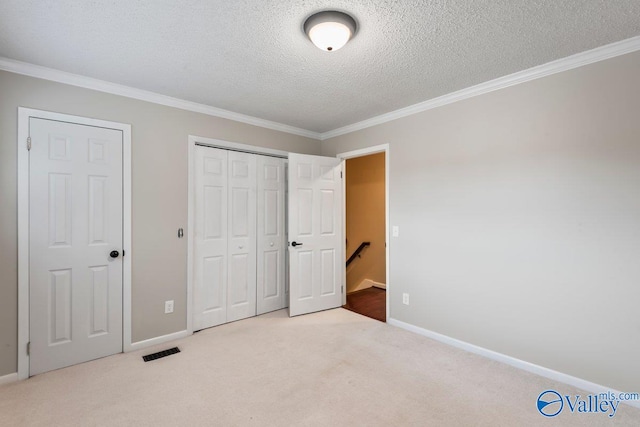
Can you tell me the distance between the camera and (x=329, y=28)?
1.69 m

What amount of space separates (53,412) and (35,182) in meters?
1.67

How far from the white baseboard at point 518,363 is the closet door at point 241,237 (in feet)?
6.12

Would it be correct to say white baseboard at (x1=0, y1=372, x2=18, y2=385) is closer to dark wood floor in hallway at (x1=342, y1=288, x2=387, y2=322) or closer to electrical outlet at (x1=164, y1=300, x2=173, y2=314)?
electrical outlet at (x1=164, y1=300, x2=173, y2=314)

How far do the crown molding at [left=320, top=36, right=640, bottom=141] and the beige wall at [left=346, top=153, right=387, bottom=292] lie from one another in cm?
175

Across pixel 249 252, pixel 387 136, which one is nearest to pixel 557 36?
pixel 387 136

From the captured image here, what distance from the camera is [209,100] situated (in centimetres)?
296

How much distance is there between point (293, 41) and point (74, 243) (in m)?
2.42

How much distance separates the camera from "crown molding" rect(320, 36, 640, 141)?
1.95 metres

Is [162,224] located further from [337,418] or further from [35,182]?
[337,418]

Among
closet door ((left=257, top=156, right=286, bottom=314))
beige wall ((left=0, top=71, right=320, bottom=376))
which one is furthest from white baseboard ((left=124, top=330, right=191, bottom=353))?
closet door ((left=257, top=156, right=286, bottom=314))

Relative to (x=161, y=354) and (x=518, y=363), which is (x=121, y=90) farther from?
(x=518, y=363)

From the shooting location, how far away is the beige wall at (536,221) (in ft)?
6.46

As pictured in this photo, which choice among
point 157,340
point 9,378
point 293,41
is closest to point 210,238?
point 157,340

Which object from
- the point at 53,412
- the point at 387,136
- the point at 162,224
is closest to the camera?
the point at 53,412
